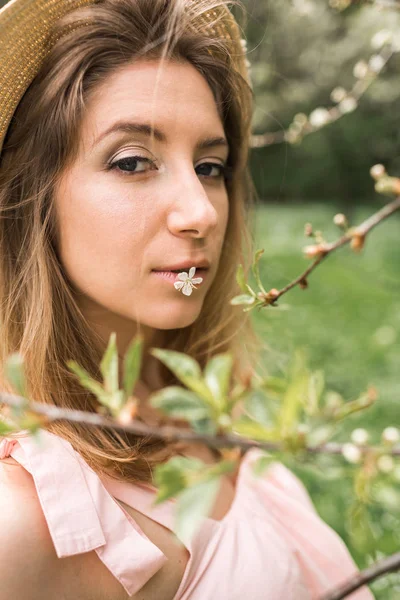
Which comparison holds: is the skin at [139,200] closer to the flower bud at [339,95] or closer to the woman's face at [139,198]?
the woman's face at [139,198]

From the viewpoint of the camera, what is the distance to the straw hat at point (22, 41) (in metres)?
1.58

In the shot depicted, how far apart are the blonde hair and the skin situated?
5 cm

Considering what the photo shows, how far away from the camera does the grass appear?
2754mm

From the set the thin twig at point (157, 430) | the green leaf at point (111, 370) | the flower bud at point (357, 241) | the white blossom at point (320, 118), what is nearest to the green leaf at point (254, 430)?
the thin twig at point (157, 430)

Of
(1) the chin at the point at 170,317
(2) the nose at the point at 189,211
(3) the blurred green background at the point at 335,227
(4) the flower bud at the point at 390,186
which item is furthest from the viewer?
(3) the blurred green background at the point at 335,227

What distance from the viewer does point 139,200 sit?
1528mm

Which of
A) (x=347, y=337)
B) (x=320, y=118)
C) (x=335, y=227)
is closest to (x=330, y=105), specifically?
(x=335, y=227)

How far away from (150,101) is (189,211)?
0.95ft

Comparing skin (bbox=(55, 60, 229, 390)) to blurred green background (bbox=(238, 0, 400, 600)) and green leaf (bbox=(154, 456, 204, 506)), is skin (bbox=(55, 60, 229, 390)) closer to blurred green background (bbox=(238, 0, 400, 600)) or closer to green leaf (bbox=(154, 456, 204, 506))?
blurred green background (bbox=(238, 0, 400, 600))

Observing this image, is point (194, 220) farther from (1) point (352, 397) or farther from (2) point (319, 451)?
(1) point (352, 397)

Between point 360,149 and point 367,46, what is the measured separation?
2684 mm

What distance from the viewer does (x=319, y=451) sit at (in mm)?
586

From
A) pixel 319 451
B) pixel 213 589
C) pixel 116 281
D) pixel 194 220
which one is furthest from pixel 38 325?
pixel 319 451

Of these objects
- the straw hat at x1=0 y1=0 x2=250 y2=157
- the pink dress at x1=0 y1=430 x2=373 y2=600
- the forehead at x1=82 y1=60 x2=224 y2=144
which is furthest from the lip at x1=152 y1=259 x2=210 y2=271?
the straw hat at x1=0 y1=0 x2=250 y2=157
